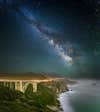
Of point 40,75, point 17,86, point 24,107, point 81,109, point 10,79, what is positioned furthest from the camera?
point 40,75

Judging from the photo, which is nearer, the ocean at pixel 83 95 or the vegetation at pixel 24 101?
the vegetation at pixel 24 101

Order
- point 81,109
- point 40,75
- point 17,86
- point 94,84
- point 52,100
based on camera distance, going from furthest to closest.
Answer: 1. point 94,84
2. point 40,75
3. point 17,86
4. point 81,109
5. point 52,100

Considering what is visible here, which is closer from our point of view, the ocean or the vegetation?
the vegetation

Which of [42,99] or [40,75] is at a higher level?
[40,75]

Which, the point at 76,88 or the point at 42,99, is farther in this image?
the point at 76,88

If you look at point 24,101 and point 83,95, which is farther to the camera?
point 83,95

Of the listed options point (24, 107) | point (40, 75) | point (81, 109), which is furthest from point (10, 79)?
point (24, 107)

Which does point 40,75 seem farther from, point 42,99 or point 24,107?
point 24,107

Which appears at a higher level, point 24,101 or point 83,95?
point 83,95

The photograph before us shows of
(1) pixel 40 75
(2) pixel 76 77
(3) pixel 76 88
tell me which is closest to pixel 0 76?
(1) pixel 40 75
